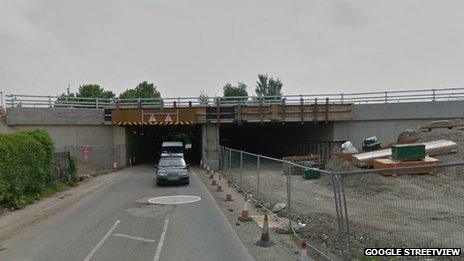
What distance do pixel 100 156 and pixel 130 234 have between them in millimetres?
22439

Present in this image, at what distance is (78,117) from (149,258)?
25299 millimetres

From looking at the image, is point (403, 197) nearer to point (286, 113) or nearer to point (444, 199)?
point (444, 199)

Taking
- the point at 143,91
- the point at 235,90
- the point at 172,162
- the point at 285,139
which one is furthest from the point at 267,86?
the point at 172,162

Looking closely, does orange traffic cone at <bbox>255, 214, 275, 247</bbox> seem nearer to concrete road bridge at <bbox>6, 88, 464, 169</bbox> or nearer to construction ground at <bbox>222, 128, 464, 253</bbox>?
construction ground at <bbox>222, 128, 464, 253</bbox>

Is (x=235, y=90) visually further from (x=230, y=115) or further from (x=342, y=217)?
(x=342, y=217)

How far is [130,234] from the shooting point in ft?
32.0

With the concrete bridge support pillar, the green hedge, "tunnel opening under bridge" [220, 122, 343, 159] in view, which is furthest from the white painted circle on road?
"tunnel opening under bridge" [220, 122, 343, 159]

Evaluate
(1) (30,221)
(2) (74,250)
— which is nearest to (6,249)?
(2) (74,250)

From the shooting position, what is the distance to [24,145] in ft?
51.2

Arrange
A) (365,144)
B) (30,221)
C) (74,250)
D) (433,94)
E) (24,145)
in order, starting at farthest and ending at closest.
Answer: (433,94) < (365,144) < (24,145) < (30,221) < (74,250)

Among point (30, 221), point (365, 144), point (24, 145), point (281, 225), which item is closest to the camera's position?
point (281, 225)

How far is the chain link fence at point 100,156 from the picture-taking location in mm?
29156

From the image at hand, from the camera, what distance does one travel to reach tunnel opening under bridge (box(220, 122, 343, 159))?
32500mm

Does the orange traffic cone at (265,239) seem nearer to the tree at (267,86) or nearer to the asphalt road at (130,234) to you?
the asphalt road at (130,234)
